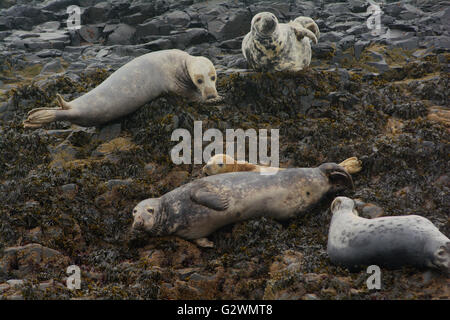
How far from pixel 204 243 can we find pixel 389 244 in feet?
6.81

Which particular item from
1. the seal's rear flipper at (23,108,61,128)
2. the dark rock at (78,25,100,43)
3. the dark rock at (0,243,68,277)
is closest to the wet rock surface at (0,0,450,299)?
the dark rock at (0,243,68,277)

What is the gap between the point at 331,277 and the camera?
15.7 ft

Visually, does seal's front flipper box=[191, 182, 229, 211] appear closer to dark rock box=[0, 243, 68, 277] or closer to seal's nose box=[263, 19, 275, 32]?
dark rock box=[0, 243, 68, 277]

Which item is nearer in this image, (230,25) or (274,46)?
(274,46)

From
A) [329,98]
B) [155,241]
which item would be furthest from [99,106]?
[329,98]

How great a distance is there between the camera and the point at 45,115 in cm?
782

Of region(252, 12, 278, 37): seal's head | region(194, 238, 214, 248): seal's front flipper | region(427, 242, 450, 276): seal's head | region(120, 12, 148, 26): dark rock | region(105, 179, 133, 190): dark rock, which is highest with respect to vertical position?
region(252, 12, 278, 37): seal's head

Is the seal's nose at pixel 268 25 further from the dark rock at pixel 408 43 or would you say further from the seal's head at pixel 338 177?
the dark rock at pixel 408 43

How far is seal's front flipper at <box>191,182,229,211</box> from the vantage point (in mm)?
6137

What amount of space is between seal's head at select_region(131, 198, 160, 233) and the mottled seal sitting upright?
3.66 metres

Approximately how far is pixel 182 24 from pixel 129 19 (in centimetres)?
145

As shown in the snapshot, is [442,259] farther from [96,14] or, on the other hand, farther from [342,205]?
[96,14]

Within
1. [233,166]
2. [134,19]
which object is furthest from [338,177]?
[134,19]

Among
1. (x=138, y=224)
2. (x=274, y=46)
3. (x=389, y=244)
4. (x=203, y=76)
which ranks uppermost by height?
(x=274, y=46)
